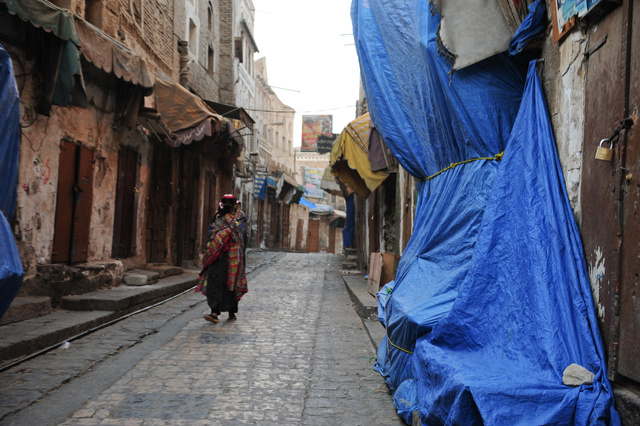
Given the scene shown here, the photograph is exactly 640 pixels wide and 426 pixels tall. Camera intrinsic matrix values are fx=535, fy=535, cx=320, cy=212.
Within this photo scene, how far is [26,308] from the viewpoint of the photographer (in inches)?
248

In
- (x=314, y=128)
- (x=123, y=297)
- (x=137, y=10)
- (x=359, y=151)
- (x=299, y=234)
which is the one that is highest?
(x=314, y=128)

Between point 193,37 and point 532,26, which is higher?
point 193,37

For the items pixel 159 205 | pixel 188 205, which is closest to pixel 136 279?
pixel 159 205

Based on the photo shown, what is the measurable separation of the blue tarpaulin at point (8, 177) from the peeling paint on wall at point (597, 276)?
3317mm

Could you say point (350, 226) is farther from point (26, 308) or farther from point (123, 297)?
point (26, 308)

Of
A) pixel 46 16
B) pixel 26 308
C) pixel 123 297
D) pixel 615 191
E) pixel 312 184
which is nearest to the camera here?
pixel 615 191

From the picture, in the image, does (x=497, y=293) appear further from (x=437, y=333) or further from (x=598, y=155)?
(x=598, y=155)

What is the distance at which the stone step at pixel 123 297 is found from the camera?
7.33 m

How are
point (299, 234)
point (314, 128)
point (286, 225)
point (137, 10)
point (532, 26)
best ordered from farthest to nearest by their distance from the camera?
point (314, 128) < point (299, 234) < point (286, 225) < point (137, 10) < point (532, 26)

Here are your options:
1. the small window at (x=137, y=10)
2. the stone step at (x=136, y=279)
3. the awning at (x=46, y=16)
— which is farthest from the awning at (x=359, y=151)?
the awning at (x=46, y=16)

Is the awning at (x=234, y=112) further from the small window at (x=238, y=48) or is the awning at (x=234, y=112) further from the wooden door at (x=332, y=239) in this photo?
the wooden door at (x=332, y=239)

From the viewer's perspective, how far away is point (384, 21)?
18.6 feet

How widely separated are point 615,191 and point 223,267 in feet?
18.8

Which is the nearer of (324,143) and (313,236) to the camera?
(324,143)
